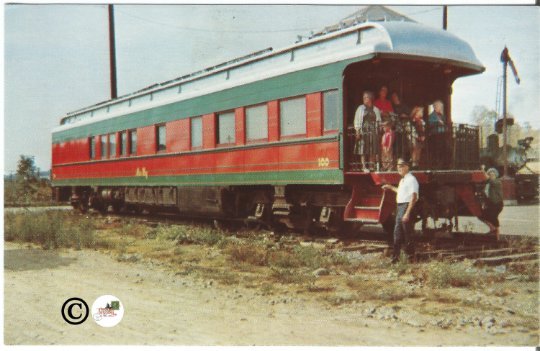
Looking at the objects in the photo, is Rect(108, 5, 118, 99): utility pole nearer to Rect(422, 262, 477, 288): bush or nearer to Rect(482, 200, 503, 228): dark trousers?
Rect(422, 262, 477, 288): bush

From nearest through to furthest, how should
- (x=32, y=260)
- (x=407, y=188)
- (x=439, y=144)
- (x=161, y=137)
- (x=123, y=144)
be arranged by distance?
(x=407, y=188) < (x=32, y=260) < (x=439, y=144) < (x=161, y=137) < (x=123, y=144)

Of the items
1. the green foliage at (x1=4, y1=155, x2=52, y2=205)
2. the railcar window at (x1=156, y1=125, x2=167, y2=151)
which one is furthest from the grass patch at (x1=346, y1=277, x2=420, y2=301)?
the green foliage at (x1=4, y1=155, x2=52, y2=205)

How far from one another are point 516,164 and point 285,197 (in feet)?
58.8

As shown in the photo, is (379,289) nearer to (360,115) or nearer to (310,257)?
(310,257)

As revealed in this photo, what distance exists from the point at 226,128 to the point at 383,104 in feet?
12.4

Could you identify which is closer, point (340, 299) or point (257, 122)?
point (340, 299)

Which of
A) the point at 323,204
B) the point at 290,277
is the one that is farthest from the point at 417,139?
the point at 290,277

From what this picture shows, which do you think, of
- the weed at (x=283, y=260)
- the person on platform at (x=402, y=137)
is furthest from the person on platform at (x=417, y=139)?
the weed at (x=283, y=260)

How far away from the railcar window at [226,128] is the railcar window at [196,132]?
0.77 metres

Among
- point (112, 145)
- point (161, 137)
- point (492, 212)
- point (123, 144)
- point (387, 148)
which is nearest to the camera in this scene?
point (387, 148)

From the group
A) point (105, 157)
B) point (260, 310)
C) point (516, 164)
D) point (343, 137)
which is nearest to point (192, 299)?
point (260, 310)

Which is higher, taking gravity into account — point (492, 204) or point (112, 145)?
point (112, 145)

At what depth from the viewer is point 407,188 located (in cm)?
847

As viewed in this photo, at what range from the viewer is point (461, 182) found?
9.84 m
